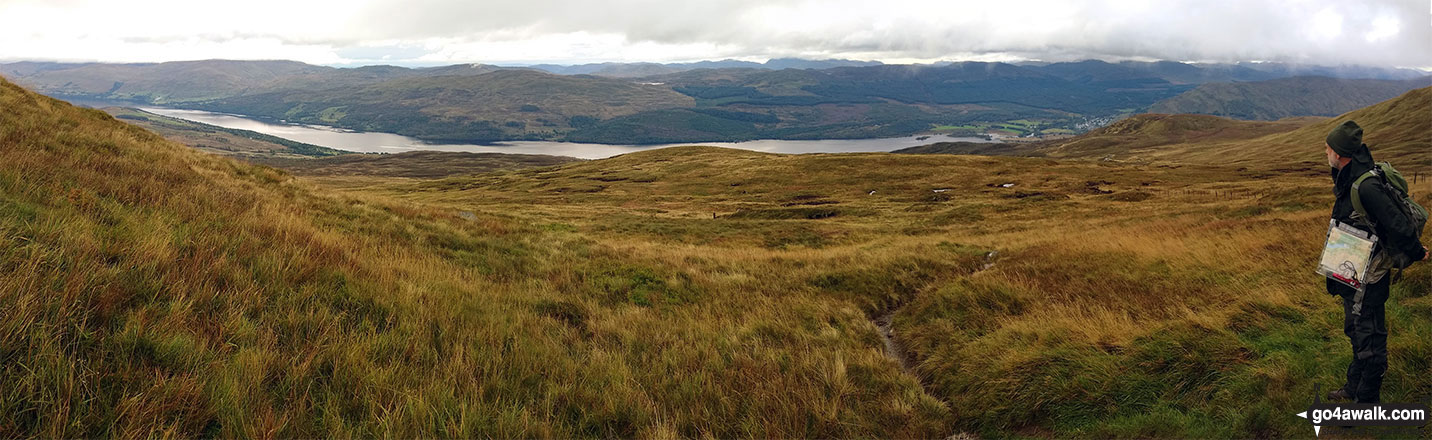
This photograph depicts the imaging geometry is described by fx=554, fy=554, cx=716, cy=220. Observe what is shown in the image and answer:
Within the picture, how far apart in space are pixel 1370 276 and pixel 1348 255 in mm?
248

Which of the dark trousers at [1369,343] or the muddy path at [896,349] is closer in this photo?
the dark trousers at [1369,343]

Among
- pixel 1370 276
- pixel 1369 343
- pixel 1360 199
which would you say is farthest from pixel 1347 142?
pixel 1369 343

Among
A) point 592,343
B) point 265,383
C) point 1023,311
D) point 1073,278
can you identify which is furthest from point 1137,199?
point 265,383

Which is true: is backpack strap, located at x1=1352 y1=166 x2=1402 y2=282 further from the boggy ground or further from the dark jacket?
the boggy ground

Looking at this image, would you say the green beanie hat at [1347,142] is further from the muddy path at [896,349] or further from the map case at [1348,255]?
the muddy path at [896,349]

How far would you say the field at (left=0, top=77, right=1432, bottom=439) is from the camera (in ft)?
14.3

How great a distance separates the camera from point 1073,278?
1162cm

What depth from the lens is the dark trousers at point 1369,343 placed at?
5.25 m

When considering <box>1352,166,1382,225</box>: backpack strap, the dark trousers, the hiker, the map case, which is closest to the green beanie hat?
the hiker

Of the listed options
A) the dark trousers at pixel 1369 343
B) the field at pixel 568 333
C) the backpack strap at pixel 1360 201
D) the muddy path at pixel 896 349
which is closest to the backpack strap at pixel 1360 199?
the backpack strap at pixel 1360 201

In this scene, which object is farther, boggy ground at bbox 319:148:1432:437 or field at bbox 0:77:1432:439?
boggy ground at bbox 319:148:1432:437

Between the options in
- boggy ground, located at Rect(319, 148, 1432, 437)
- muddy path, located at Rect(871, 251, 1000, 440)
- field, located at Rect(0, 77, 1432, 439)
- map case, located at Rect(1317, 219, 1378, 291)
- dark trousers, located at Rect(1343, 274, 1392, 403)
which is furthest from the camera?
muddy path, located at Rect(871, 251, 1000, 440)

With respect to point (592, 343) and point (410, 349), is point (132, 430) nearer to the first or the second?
point (410, 349)

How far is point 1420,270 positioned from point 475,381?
1348cm
